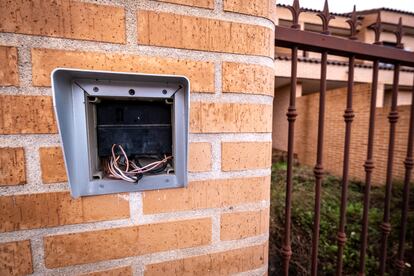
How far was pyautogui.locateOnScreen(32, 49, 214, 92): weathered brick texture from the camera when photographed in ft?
1.88

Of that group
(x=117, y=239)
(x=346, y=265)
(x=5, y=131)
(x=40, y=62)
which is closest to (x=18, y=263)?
(x=117, y=239)

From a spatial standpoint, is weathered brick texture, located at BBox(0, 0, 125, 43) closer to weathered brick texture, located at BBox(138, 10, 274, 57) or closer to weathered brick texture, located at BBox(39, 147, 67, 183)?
weathered brick texture, located at BBox(138, 10, 274, 57)

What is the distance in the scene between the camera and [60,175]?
61 cm

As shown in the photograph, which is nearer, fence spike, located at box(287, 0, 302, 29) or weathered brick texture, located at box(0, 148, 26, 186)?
weathered brick texture, located at box(0, 148, 26, 186)

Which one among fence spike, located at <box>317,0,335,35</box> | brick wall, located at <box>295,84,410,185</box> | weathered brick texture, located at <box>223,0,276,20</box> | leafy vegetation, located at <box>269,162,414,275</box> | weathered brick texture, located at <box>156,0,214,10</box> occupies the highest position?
fence spike, located at <box>317,0,335,35</box>

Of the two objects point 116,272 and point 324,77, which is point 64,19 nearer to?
point 116,272

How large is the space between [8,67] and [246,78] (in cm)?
64

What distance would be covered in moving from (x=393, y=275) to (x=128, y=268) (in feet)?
10.6

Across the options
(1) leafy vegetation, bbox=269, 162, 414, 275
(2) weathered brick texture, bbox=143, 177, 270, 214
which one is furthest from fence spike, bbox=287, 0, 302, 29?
(1) leafy vegetation, bbox=269, 162, 414, 275

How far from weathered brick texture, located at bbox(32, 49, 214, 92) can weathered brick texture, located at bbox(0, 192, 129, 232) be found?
301mm

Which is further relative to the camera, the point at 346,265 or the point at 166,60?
the point at 346,265

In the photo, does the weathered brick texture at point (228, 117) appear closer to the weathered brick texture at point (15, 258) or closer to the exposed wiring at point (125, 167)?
the exposed wiring at point (125, 167)

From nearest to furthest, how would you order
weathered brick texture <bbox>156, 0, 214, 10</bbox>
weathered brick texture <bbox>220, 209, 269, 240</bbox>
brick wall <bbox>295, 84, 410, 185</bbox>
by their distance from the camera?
1. weathered brick texture <bbox>156, 0, 214, 10</bbox>
2. weathered brick texture <bbox>220, 209, 269, 240</bbox>
3. brick wall <bbox>295, 84, 410, 185</bbox>

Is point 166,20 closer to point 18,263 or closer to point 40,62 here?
point 40,62
